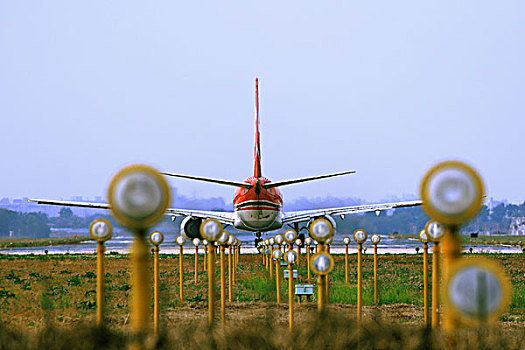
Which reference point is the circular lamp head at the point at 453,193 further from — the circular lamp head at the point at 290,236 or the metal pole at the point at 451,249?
the circular lamp head at the point at 290,236

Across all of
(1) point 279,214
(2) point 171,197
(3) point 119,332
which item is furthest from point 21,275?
(2) point 171,197

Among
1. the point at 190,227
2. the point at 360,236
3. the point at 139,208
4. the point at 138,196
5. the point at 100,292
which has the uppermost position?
the point at 138,196

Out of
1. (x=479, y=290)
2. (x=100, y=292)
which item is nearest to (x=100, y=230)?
(x=100, y=292)

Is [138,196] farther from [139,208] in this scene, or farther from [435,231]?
[435,231]

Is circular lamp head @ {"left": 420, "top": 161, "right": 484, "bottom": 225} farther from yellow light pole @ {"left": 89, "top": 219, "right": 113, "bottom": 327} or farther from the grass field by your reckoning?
yellow light pole @ {"left": 89, "top": 219, "right": 113, "bottom": 327}

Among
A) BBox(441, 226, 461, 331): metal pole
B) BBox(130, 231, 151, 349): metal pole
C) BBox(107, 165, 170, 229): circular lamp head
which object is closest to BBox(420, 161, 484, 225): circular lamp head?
Result: BBox(441, 226, 461, 331): metal pole

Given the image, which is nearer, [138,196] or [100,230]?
[138,196]

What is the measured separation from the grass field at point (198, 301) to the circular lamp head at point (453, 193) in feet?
6.42

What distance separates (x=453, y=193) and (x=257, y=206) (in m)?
24.7

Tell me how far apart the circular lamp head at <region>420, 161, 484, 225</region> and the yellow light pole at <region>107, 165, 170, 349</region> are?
265cm

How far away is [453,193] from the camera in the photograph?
20.0 feet

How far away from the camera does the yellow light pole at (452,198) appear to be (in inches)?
239

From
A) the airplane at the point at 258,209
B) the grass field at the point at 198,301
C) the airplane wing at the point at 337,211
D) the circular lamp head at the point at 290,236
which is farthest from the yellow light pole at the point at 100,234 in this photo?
the airplane wing at the point at 337,211

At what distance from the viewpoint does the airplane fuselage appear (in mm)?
30578
